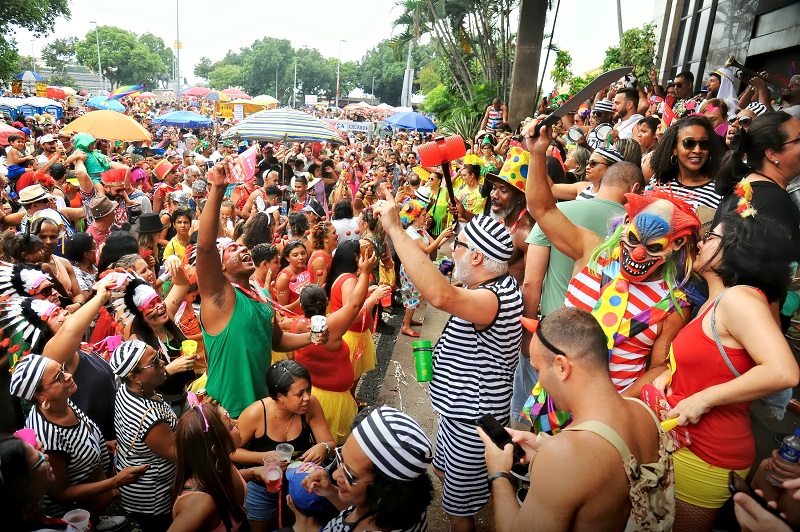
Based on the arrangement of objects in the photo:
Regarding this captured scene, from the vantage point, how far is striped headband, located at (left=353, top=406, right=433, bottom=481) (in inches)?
93.1

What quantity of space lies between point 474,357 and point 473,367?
56 millimetres

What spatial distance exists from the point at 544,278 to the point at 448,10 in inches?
865

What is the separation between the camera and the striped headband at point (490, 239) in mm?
3047

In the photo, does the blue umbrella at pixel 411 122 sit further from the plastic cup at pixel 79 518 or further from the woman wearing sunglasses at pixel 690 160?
the plastic cup at pixel 79 518

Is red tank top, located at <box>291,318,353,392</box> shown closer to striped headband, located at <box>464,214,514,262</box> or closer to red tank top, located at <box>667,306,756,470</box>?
striped headband, located at <box>464,214,514,262</box>

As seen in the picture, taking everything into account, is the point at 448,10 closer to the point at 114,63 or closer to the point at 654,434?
the point at 654,434

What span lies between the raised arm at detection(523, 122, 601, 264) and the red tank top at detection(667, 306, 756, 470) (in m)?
0.94

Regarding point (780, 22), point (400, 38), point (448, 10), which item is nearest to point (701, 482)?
point (780, 22)

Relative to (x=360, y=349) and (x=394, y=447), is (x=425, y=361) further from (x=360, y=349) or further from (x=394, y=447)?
(x=360, y=349)

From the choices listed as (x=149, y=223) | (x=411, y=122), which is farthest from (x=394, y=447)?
(x=411, y=122)

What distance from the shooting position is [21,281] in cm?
393

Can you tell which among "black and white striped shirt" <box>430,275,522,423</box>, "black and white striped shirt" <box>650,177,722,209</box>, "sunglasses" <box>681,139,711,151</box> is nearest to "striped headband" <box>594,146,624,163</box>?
"black and white striped shirt" <box>650,177,722,209</box>

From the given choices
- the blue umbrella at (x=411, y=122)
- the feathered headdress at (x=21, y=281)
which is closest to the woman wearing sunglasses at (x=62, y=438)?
the feathered headdress at (x=21, y=281)

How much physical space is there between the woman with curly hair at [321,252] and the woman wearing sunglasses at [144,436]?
8.04 feet
